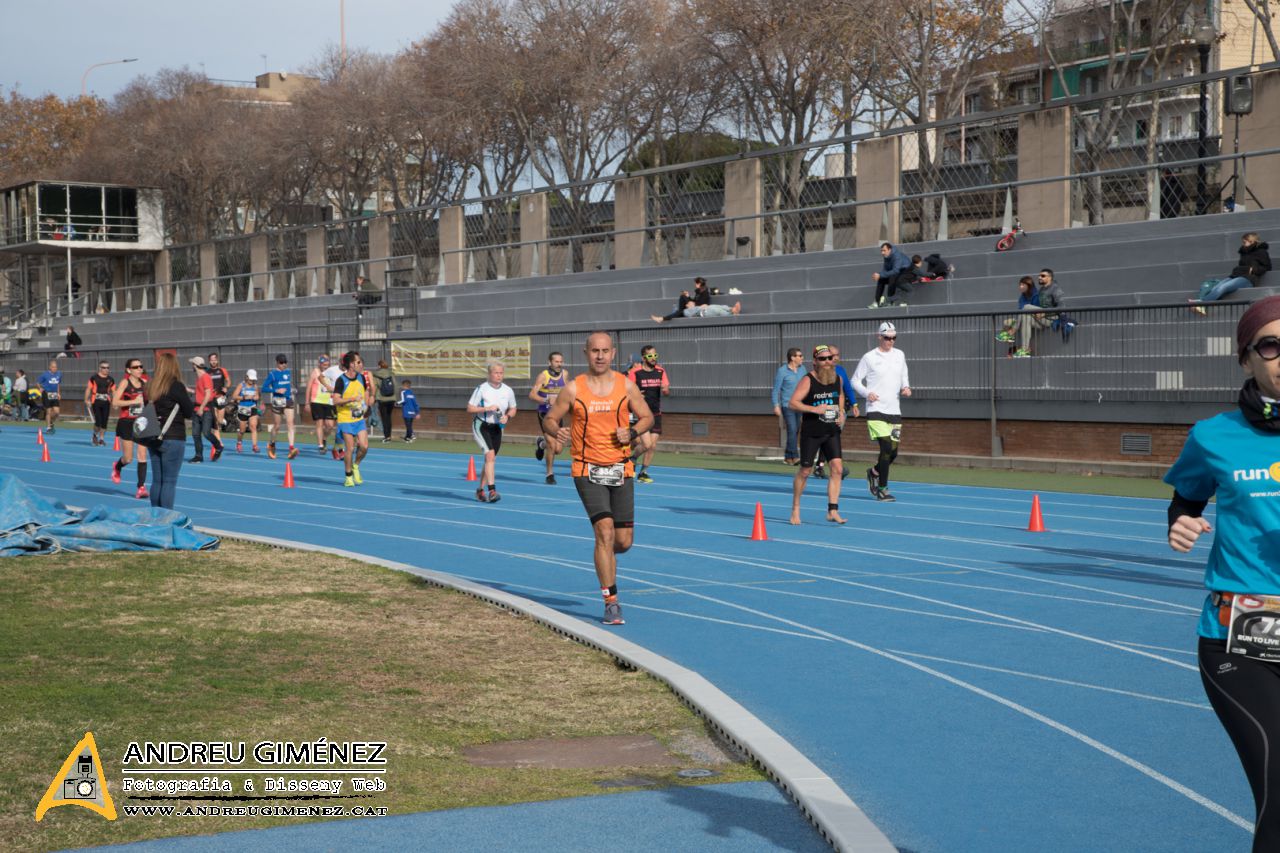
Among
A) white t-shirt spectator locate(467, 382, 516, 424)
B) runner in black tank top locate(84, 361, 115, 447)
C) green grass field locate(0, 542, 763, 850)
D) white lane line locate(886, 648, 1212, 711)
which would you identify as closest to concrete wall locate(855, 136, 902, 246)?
white t-shirt spectator locate(467, 382, 516, 424)

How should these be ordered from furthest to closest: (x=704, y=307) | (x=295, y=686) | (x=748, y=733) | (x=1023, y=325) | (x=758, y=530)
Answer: (x=704, y=307) → (x=1023, y=325) → (x=758, y=530) → (x=295, y=686) → (x=748, y=733)

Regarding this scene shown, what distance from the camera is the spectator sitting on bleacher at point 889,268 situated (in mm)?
29531

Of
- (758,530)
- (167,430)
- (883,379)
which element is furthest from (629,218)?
(758,530)

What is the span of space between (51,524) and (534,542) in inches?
187

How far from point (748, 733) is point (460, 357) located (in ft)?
101

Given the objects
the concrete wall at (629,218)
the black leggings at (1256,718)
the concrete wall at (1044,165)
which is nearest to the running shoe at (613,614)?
the black leggings at (1256,718)

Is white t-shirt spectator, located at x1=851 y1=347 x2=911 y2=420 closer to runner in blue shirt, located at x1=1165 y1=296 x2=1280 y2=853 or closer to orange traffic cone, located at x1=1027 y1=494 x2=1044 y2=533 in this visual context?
orange traffic cone, located at x1=1027 y1=494 x2=1044 y2=533

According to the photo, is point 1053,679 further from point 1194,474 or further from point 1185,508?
point 1194,474

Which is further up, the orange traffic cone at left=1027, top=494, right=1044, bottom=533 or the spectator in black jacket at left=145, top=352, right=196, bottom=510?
the spectator in black jacket at left=145, top=352, right=196, bottom=510

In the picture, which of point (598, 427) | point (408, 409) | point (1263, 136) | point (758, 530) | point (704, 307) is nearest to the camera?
point (598, 427)

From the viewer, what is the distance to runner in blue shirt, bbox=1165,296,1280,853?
402 cm

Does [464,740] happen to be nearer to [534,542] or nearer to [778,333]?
[534,542]

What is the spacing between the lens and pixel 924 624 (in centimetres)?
1062

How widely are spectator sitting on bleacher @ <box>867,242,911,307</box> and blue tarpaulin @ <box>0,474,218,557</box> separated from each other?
17.6 m
